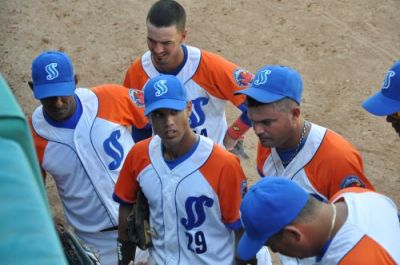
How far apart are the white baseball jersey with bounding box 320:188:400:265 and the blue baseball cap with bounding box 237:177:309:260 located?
232 millimetres

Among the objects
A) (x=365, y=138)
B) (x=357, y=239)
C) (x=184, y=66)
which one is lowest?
(x=365, y=138)

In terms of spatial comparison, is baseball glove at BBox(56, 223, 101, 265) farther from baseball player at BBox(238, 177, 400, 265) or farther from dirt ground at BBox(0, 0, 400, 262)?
dirt ground at BBox(0, 0, 400, 262)

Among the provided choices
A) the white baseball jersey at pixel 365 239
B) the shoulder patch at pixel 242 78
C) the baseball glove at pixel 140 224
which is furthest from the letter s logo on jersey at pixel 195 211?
the shoulder patch at pixel 242 78

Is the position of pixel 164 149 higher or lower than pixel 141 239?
higher

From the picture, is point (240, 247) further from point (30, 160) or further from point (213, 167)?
point (30, 160)

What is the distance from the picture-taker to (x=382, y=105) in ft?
14.0

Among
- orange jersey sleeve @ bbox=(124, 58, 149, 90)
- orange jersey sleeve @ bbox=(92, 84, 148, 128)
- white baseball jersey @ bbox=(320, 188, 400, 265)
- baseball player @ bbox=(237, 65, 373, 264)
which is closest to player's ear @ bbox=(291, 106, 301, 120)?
baseball player @ bbox=(237, 65, 373, 264)

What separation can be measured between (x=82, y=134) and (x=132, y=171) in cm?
63

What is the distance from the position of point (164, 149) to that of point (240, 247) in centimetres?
99

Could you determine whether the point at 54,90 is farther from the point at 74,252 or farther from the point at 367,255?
the point at 367,255

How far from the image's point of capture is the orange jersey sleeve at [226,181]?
156 inches

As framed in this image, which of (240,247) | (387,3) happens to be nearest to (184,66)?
(240,247)

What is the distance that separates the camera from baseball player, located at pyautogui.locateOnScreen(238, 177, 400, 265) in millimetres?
2994

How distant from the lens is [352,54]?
8719 millimetres
